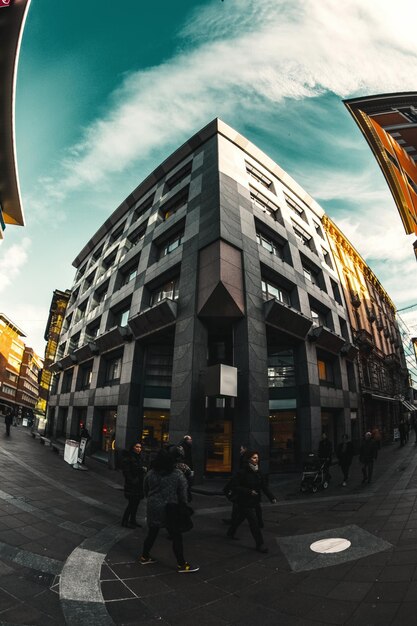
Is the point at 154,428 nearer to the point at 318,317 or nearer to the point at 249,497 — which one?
the point at 249,497

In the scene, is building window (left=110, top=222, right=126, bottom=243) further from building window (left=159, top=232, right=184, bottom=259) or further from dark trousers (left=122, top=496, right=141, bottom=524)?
dark trousers (left=122, top=496, right=141, bottom=524)

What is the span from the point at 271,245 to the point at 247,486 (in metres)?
15.2

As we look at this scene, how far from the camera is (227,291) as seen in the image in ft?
41.7

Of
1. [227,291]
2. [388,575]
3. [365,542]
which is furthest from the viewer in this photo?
[227,291]

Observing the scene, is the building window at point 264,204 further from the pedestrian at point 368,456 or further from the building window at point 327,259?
the pedestrian at point 368,456

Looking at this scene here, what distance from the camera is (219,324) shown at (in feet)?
45.6

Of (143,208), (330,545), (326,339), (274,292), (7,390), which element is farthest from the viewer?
(7,390)

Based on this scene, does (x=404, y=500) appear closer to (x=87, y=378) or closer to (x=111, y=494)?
(x=111, y=494)

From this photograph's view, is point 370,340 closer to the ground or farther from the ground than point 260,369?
farther from the ground

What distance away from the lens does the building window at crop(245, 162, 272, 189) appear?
19688 mm

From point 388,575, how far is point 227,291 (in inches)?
400

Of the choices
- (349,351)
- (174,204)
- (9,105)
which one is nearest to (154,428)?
(9,105)

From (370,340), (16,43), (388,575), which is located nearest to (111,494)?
(388,575)

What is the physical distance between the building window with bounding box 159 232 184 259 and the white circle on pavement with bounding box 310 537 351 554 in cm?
1486
